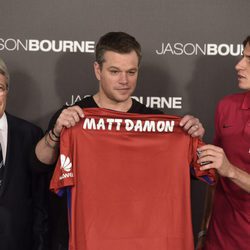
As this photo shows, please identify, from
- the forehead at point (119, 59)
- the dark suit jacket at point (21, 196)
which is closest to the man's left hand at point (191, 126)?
the forehead at point (119, 59)

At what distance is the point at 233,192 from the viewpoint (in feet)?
5.84

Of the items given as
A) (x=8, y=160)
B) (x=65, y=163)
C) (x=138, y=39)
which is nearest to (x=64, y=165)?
(x=65, y=163)

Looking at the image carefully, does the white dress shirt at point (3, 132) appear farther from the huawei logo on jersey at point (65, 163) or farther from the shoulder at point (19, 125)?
the huawei logo on jersey at point (65, 163)

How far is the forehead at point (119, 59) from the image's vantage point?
5.74ft

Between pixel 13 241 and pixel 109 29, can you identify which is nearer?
pixel 13 241

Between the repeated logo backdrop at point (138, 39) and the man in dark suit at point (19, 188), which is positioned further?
the repeated logo backdrop at point (138, 39)

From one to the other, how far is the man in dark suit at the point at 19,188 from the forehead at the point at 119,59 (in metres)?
0.39

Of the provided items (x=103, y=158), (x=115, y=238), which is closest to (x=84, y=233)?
(x=115, y=238)

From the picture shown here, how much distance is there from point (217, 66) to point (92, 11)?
0.69 metres

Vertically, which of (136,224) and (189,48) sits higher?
(189,48)

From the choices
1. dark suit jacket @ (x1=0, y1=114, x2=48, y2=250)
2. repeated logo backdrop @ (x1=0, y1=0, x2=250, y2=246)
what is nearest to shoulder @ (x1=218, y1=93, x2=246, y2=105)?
repeated logo backdrop @ (x1=0, y1=0, x2=250, y2=246)

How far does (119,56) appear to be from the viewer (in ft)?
5.75

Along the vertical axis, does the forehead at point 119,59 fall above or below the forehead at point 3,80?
above

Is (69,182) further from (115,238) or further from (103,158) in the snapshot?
(115,238)
